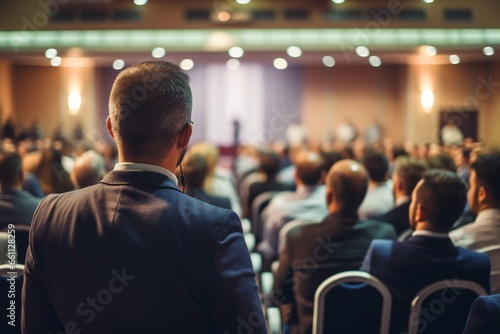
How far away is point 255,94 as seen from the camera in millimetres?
21469

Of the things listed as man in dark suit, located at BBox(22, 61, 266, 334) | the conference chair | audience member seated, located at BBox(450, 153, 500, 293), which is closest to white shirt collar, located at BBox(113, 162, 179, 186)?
man in dark suit, located at BBox(22, 61, 266, 334)

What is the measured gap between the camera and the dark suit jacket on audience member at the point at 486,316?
1464 mm

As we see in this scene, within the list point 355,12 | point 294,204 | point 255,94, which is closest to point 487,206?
point 294,204

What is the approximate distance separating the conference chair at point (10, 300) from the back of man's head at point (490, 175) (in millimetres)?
2212

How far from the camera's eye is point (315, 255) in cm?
284

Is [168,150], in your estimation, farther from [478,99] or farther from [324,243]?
[478,99]

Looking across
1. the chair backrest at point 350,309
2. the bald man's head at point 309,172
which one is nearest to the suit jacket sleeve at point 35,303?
the chair backrest at point 350,309

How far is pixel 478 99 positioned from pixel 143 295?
58.3ft

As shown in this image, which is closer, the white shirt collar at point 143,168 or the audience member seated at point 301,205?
the white shirt collar at point 143,168

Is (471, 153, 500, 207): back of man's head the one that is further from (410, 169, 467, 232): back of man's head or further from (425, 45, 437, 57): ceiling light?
(425, 45, 437, 57): ceiling light

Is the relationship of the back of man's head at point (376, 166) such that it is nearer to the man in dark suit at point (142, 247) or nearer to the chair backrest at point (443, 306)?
the chair backrest at point (443, 306)

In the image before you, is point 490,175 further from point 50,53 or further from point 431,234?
point 50,53

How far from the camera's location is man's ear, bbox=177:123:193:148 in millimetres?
1421

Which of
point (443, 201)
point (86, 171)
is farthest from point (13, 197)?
point (443, 201)
